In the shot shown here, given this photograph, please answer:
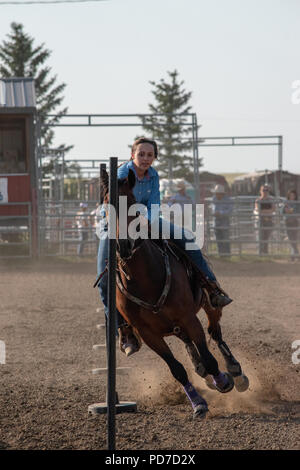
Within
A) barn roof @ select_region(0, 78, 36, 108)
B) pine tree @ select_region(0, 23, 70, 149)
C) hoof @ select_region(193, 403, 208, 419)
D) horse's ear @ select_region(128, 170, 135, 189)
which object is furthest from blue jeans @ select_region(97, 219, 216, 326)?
pine tree @ select_region(0, 23, 70, 149)

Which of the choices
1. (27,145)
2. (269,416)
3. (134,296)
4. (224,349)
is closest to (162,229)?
(134,296)

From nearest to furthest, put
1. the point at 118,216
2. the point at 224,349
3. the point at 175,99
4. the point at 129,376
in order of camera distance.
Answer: the point at 118,216 → the point at 224,349 → the point at 129,376 → the point at 175,99

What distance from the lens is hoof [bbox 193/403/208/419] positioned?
543cm

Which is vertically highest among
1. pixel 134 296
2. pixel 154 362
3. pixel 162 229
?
pixel 162 229

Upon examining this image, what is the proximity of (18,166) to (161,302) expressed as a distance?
17.2 m

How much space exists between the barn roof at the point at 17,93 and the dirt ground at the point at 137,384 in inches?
364

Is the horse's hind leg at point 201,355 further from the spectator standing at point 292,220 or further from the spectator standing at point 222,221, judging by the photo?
the spectator standing at point 222,221

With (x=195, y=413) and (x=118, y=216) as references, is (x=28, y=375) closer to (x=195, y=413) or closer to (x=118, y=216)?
(x=195, y=413)

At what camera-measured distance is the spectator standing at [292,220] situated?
62.1 ft

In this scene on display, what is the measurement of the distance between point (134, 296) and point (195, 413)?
992 mm

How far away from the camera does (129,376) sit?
23.7 ft

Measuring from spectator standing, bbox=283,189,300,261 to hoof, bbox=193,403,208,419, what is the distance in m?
13.3

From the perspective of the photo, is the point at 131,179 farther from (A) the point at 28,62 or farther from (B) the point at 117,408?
(A) the point at 28,62

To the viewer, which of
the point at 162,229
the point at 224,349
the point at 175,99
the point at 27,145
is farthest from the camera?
the point at 175,99
